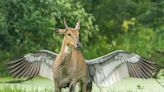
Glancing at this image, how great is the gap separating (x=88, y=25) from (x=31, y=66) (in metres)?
5.82

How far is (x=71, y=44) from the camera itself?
26.1ft

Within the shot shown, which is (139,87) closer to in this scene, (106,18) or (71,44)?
(71,44)

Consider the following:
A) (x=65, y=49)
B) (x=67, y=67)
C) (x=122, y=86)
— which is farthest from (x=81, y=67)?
(x=122, y=86)

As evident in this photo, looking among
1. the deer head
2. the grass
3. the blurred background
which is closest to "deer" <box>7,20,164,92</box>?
the deer head

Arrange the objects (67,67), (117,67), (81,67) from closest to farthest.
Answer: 1. (67,67)
2. (81,67)
3. (117,67)

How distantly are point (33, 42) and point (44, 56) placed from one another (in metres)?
4.77

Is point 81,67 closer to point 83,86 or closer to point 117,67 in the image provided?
point 83,86

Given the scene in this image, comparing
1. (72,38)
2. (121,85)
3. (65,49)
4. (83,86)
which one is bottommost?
(121,85)

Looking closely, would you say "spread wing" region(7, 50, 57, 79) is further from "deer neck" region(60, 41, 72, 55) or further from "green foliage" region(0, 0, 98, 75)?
"green foliage" region(0, 0, 98, 75)

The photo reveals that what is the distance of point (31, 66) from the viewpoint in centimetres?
930

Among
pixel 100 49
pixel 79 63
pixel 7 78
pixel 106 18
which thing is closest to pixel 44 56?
pixel 79 63

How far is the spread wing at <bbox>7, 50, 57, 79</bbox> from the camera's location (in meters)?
9.16

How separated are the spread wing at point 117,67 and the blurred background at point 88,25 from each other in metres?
4.20

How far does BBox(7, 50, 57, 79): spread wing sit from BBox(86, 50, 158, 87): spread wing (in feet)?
1.92
